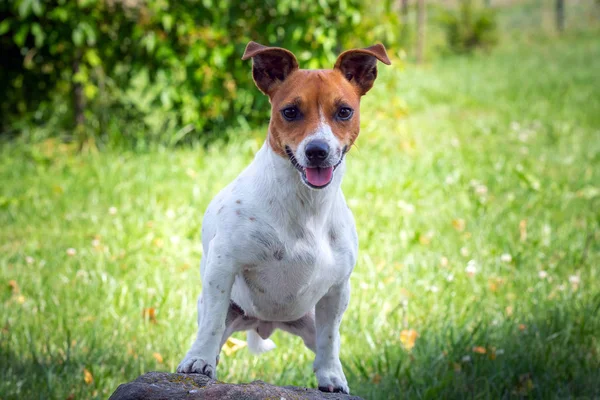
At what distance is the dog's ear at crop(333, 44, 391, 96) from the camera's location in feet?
9.28

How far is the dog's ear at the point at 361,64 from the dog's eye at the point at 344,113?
10.4 inches

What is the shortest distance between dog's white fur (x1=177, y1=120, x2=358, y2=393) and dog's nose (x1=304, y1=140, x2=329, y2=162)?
3 cm

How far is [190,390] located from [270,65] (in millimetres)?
1292

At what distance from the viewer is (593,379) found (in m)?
3.45

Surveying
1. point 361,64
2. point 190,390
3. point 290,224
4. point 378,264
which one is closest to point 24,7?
point 378,264

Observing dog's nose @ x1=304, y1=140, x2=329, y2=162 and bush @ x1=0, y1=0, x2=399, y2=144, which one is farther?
bush @ x1=0, y1=0, x2=399, y2=144

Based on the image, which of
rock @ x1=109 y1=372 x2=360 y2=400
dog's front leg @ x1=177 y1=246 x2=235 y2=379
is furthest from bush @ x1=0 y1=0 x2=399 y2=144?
rock @ x1=109 y1=372 x2=360 y2=400

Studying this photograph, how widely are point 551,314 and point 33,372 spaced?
2.74m

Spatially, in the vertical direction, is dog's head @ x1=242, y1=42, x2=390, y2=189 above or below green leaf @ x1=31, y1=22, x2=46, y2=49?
below

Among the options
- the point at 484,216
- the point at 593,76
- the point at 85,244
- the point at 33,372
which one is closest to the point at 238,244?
the point at 33,372

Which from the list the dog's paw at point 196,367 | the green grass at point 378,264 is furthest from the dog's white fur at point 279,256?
the green grass at point 378,264

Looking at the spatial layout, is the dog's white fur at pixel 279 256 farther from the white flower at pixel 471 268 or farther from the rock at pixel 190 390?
the white flower at pixel 471 268

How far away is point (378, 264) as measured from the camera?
4812 mm

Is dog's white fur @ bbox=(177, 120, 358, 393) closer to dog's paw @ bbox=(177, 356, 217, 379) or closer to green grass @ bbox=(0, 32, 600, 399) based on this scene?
dog's paw @ bbox=(177, 356, 217, 379)
